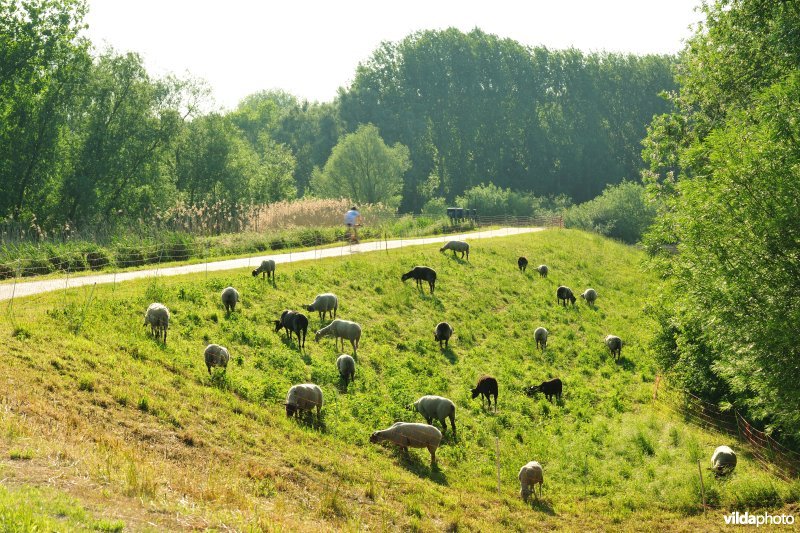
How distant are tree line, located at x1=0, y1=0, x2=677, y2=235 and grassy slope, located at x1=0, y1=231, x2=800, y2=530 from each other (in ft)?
94.6

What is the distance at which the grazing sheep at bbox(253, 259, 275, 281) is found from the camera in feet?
104

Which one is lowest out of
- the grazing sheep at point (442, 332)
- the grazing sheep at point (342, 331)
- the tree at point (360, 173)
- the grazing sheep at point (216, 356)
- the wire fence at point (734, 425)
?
the wire fence at point (734, 425)

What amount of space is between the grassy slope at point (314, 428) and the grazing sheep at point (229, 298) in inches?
23.0

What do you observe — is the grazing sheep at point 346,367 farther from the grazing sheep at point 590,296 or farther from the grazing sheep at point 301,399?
the grazing sheep at point 590,296

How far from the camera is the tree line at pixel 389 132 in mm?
56438

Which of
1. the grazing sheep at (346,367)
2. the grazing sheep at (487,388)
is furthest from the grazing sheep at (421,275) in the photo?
the grazing sheep at (346,367)

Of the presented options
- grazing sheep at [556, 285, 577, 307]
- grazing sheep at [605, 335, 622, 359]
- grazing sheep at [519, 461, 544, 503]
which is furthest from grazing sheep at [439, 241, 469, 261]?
grazing sheep at [519, 461, 544, 503]

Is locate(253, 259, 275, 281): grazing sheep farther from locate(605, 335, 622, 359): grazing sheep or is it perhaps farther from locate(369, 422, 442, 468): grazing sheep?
locate(605, 335, 622, 359): grazing sheep

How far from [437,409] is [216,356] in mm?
6874

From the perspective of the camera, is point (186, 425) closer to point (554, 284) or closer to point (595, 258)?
point (554, 284)

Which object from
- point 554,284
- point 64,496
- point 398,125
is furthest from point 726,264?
point 398,125

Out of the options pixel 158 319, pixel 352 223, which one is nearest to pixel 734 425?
pixel 158 319

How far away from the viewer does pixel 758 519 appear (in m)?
18.1

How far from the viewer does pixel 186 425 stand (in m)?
17.6
